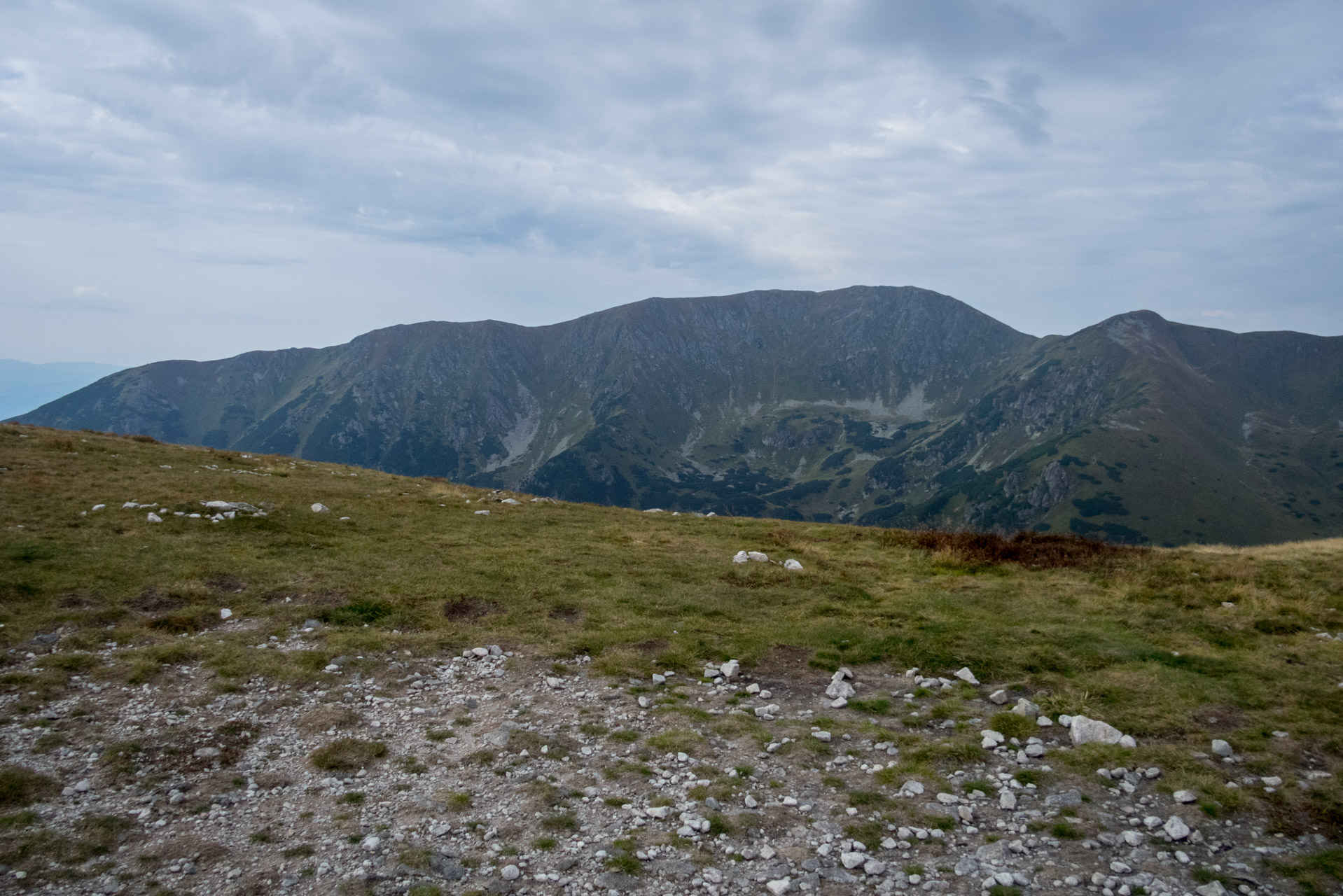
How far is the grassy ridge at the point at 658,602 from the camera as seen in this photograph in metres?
15.0

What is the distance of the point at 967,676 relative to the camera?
16.1 metres

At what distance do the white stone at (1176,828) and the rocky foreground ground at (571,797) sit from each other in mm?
52

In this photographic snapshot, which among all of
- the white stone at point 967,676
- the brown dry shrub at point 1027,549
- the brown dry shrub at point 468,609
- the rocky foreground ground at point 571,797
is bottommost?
the rocky foreground ground at point 571,797

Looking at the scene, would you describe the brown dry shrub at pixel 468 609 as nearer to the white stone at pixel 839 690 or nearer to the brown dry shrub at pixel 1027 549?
the white stone at pixel 839 690

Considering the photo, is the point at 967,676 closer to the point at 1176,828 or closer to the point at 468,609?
the point at 1176,828

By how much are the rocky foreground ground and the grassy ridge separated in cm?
160

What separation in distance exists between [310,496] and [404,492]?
549 cm

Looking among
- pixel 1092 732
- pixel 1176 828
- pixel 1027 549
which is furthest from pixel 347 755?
pixel 1027 549

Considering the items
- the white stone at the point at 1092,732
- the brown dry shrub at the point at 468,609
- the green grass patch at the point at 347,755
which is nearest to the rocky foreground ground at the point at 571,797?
the green grass patch at the point at 347,755

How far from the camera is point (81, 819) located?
9.73 m

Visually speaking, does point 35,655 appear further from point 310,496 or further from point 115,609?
point 310,496

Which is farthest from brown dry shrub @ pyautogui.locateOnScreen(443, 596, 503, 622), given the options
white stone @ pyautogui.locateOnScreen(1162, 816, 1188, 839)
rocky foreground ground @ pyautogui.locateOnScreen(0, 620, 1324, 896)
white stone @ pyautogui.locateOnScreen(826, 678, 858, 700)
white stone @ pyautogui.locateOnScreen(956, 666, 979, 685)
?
white stone @ pyautogui.locateOnScreen(1162, 816, 1188, 839)

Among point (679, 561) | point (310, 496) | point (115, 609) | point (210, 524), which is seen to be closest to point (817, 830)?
point (679, 561)

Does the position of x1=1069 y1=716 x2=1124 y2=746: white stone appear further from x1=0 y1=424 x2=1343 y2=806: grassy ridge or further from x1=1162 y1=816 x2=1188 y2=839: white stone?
x1=1162 y1=816 x2=1188 y2=839: white stone
